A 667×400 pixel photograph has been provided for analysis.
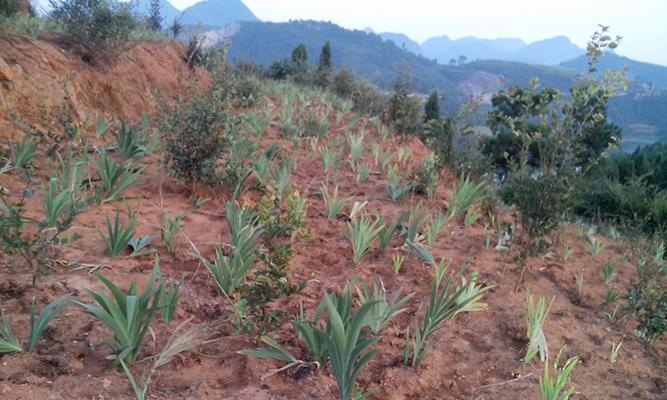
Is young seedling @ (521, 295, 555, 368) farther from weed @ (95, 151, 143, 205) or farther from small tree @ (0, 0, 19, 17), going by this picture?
small tree @ (0, 0, 19, 17)

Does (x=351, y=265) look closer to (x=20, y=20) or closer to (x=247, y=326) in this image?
(x=247, y=326)

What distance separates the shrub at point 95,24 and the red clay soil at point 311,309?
215 centimetres

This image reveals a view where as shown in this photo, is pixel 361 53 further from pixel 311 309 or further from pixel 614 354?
pixel 614 354

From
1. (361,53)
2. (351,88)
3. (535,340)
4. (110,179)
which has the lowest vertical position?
(535,340)

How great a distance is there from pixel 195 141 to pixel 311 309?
2.06 m

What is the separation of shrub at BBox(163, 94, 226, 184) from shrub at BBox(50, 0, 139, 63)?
320 cm

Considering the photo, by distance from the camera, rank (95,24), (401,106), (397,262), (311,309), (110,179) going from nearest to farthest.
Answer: (311,309) → (397,262) → (110,179) → (95,24) → (401,106)

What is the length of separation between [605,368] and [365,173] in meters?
3.11

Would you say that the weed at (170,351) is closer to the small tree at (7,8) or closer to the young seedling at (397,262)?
the young seedling at (397,262)

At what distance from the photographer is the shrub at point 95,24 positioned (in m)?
6.33

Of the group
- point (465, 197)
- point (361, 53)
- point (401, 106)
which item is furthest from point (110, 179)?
point (361, 53)

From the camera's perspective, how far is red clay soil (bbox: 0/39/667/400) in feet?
6.34

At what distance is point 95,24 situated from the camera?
6438 mm

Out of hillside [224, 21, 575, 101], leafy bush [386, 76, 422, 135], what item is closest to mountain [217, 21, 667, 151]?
hillside [224, 21, 575, 101]
